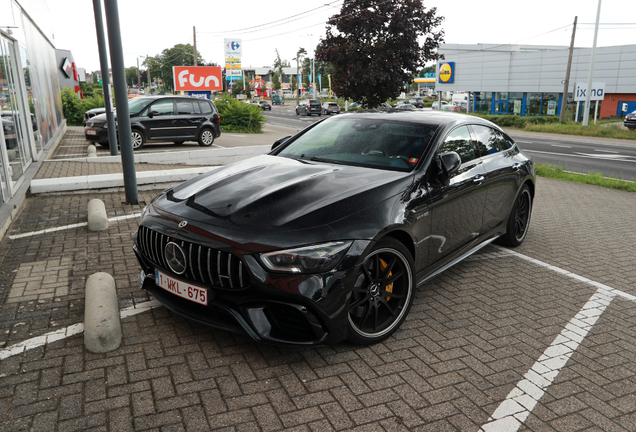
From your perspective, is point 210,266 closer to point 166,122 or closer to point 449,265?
point 449,265

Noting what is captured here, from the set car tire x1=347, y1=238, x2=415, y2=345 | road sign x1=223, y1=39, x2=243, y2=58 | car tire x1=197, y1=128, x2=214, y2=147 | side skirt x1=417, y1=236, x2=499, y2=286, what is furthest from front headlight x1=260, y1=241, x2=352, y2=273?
road sign x1=223, y1=39, x2=243, y2=58

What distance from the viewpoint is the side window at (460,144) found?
430 cm

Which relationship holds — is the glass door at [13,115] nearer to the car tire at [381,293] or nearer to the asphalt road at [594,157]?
the car tire at [381,293]

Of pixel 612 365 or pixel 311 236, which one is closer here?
pixel 311 236

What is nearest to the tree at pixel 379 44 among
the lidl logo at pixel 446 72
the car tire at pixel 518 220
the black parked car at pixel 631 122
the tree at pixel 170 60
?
the car tire at pixel 518 220

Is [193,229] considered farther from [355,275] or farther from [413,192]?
[413,192]

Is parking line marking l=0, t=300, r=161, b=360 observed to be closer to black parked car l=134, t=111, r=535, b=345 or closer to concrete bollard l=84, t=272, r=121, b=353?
concrete bollard l=84, t=272, r=121, b=353

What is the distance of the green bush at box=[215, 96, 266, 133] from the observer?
25.5 metres

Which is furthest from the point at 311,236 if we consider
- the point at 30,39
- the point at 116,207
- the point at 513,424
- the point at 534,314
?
the point at 30,39

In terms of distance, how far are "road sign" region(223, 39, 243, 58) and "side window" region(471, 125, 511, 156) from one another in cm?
4303

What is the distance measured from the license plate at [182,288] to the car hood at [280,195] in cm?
44

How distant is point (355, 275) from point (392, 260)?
460mm

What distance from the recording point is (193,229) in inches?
125

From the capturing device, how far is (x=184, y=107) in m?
16.0
